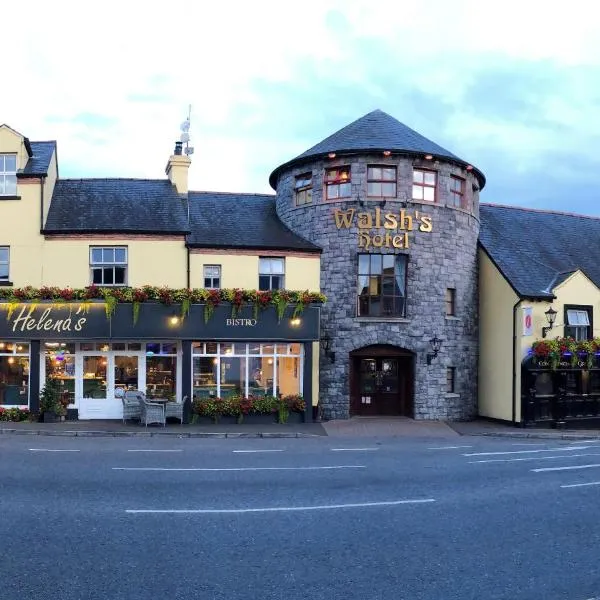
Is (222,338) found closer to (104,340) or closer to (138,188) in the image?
(104,340)

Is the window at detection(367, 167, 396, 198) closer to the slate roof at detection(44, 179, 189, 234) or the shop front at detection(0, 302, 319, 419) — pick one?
the shop front at detection(0, 302, 319, 419)

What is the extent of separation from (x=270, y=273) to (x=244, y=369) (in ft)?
11.5

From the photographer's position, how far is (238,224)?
82.0ft

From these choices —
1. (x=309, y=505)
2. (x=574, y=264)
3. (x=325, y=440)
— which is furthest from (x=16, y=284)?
(x=574, y=264)

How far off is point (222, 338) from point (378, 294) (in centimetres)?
589

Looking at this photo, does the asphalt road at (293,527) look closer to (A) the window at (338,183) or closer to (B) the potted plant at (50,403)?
(B) the potted plant at (50,403)

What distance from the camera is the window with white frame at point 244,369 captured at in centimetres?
2269

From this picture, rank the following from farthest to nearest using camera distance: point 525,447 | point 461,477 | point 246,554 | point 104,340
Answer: point 104,340 → point 525,447 → point 461,477 → point 246,554

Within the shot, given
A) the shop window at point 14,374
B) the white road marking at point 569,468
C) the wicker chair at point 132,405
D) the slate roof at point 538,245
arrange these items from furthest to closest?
the slate roof at point 538,245 → the shop window at point 14,374 → the wicker chair at point 132,405 → the white road marking at point 569,468

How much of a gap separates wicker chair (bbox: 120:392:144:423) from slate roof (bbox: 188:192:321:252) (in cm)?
539

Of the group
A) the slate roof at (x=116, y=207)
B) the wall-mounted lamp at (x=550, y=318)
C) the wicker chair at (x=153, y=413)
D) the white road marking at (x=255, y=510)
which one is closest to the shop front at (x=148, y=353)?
the wicker chair at (x=153, y=413)

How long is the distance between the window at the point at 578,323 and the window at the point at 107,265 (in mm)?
16364

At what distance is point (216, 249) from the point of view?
2336 centimetres

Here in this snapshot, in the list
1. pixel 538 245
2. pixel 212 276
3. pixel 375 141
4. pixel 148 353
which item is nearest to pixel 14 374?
pixel 148 353
